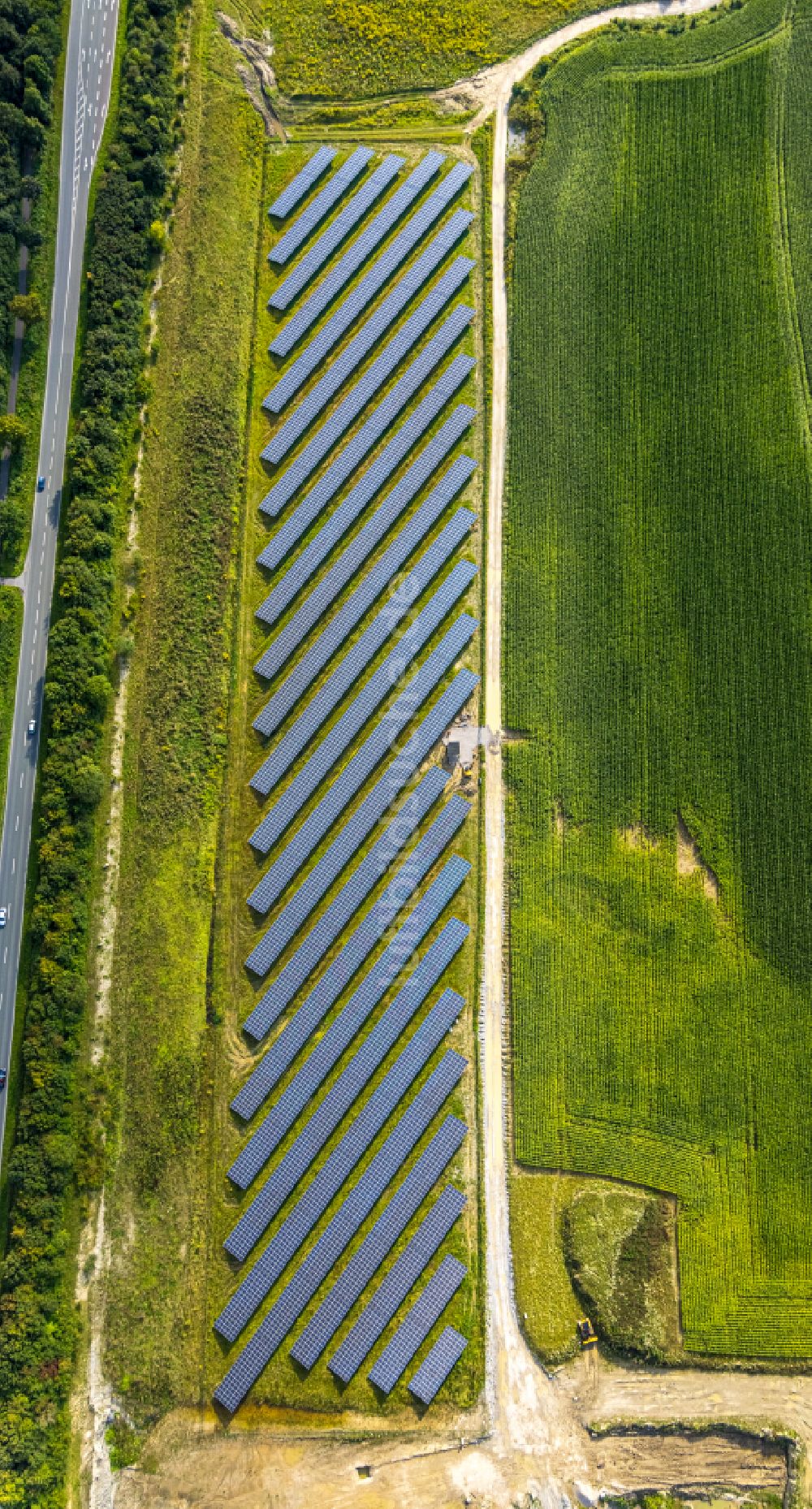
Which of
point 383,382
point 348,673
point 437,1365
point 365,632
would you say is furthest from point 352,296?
point 437,1365

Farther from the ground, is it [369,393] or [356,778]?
[369,393]

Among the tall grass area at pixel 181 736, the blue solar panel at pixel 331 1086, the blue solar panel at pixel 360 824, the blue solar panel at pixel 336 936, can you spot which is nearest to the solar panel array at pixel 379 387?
the tall grass area at pixel 181 736

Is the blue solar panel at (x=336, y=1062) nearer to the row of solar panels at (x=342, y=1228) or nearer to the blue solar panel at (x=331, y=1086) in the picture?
the blue solar panel at (x=331, y=1086)

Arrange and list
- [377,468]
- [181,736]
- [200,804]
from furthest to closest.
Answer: [377,468]
[181,736]
[200,804]

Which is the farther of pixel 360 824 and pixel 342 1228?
pixel 360 824

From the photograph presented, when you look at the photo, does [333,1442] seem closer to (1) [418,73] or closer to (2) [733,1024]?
(2) [733,1024]

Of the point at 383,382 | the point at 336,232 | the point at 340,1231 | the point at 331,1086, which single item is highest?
the point at 336,232

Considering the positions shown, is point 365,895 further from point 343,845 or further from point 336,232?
point 336,232
